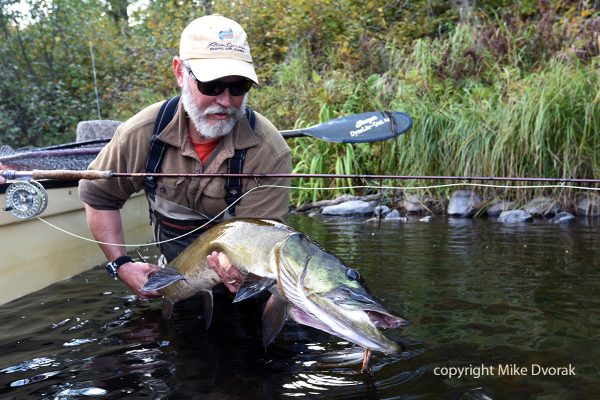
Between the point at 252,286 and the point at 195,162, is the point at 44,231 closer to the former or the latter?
the point at 195,162

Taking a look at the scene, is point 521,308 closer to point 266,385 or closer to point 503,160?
point 266,385

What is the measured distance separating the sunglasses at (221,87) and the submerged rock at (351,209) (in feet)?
17.1

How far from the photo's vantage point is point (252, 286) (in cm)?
261

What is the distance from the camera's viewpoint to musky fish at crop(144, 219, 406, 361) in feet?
7.17

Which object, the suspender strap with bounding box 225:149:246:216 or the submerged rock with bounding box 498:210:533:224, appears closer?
the suspender strap with bounding box 225:149:246:216

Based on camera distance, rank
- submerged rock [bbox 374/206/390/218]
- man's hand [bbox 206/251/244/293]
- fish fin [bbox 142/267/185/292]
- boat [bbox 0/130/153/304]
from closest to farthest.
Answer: man's hand [bbox 206/251/244/293], fish fin [bbox 142/267/185/292], boat [bbox 0/130/153/304], submerged rock [bbox 374/206/390/218]

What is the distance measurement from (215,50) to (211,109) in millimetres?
295

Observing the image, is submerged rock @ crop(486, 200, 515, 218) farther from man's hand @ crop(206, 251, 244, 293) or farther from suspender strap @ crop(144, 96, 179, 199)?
man's hand @ crop(206, 251, 244, 293)

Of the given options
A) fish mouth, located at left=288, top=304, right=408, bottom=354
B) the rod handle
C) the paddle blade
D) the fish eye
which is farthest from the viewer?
the paddle blade

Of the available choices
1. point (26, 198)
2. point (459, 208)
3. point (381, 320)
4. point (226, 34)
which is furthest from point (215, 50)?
point (459, 208)

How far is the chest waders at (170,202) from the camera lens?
3551 mm

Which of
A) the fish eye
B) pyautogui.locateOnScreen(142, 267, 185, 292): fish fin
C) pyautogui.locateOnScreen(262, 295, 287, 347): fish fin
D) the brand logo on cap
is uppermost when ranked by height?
the brand logo on cap

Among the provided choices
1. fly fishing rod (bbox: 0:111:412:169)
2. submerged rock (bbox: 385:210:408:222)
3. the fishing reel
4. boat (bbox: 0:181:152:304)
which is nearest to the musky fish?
the fishing reel

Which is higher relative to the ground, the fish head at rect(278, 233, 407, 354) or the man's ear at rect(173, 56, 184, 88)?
the man's ear at rect(173, 56, 184, 88)
